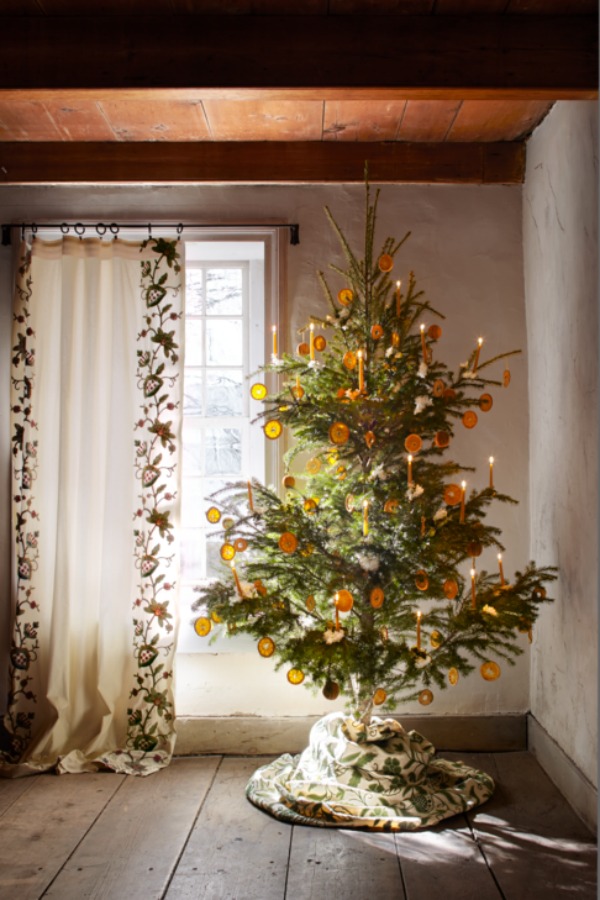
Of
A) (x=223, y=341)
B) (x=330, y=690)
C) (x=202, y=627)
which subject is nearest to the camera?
(x=330, y=690)

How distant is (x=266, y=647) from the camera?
297cm

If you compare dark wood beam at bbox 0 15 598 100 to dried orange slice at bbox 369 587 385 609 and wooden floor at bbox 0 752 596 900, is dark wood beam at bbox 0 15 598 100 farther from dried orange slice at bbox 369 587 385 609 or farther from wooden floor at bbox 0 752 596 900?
wooden floor at bbox 0 752 596 900

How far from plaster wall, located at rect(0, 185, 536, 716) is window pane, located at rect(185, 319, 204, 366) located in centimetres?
47

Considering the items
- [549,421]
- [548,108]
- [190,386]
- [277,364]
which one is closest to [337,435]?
[277,364]

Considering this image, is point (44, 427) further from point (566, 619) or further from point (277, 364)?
point (566, 619)

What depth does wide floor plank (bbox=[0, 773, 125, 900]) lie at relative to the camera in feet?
8.46

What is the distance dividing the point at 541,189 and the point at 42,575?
2.57m

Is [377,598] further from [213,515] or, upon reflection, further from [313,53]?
[313,53]

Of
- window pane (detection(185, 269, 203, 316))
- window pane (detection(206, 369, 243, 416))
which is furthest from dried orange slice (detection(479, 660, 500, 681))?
window pane (detection(185, 269, 203, 316))

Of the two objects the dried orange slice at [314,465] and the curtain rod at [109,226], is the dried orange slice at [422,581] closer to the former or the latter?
the dried orange slice at [314,465]

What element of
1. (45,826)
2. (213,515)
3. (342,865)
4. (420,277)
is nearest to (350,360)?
(213,515)

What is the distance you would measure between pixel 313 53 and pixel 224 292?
145 cm

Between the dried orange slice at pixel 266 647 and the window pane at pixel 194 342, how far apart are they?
60.6 inches

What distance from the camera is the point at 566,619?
3.29m
